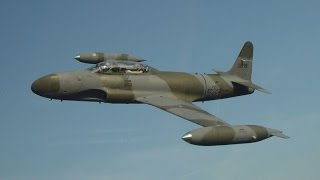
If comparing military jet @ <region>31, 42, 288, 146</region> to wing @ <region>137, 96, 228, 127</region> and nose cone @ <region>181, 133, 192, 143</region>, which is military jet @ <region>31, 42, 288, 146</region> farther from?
nose cone @ <region>181, 133, 192, 143</region>

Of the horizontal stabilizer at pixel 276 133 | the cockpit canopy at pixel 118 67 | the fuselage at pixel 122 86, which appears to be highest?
the cockpit canopy at pixel 118 67

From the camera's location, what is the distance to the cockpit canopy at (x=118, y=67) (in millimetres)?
28331

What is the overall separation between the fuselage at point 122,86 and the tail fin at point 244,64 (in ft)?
15.3

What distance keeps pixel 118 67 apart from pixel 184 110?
5415 millimetres

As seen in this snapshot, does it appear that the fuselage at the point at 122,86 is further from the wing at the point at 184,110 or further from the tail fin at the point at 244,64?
the tail fin at the point at 244,64

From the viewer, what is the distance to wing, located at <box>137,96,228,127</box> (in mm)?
24734

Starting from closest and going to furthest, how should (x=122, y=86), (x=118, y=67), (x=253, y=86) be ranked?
(x=122, y=86) < (x=118, y=67) < (x=253, y=86)

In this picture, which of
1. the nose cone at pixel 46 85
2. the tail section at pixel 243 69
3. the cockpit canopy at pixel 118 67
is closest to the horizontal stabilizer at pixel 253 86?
the tail section at pixel 243 69

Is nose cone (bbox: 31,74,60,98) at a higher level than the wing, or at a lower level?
higher

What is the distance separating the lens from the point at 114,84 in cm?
2798

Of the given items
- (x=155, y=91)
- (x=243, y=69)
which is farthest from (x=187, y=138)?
(x=243, y=69)

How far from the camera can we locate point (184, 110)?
27062mm

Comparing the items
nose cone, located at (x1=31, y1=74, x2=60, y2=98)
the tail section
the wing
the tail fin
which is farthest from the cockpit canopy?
the tail fin

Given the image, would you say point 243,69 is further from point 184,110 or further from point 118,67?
point 118,67
